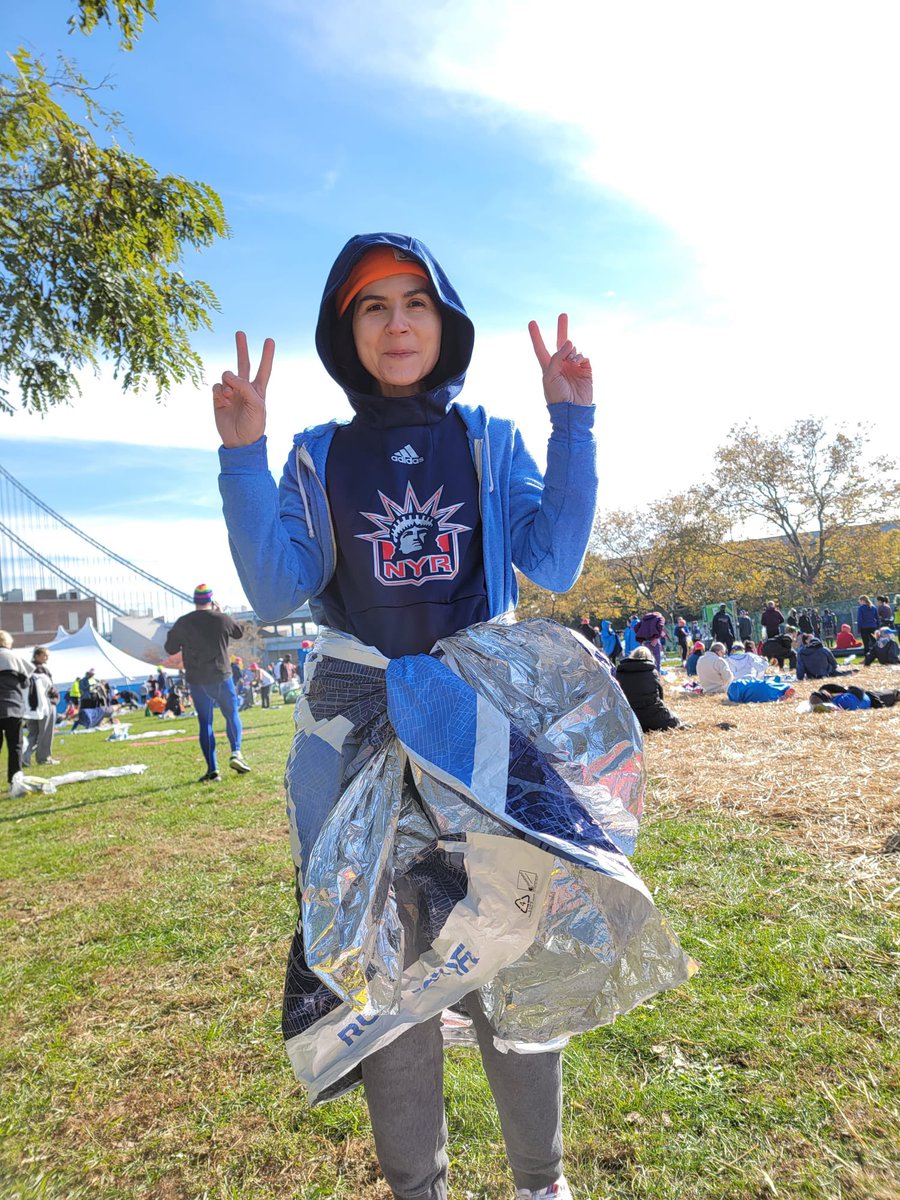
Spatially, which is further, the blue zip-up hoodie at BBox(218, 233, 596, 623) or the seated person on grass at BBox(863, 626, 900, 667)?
the seated person on grass at BBox(863, 626, 900, 667)

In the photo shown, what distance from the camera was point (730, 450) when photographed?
29.3 m

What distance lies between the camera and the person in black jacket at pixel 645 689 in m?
8.42

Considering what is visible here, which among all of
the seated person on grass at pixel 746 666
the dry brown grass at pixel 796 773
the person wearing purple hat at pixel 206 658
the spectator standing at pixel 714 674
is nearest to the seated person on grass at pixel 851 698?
the dry brown grass at pixel 796 773

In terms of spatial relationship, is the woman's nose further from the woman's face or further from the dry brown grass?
the dry brown grass

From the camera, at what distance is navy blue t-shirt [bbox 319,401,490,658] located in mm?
1495

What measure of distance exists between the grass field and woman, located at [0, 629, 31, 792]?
4073 millimetres

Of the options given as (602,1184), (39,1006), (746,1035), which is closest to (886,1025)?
(746,1035)

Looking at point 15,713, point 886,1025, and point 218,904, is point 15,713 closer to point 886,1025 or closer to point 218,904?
point 218,904

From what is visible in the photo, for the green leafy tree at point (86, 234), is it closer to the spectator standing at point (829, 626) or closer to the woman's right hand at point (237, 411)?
the woman's right hand at point (237, 411)

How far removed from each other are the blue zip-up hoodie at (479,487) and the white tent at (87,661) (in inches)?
1315

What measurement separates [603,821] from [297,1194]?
4.15 feet

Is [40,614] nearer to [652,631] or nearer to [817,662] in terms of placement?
[652,631]

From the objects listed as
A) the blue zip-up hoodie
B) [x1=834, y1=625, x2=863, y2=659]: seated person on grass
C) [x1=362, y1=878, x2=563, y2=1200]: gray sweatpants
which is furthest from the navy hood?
[x1=834, y1=625, x2=863, y2=659]: seated person on grass

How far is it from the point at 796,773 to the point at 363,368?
17.0 feet
